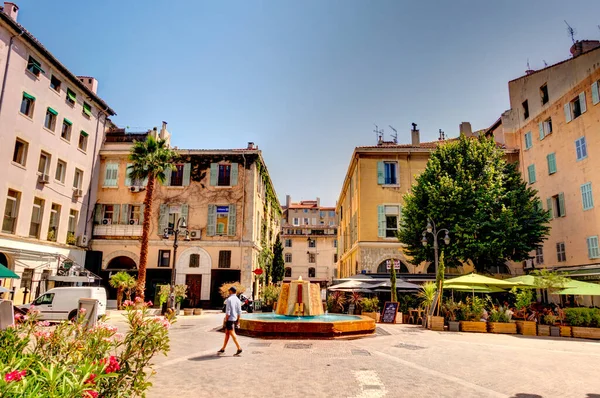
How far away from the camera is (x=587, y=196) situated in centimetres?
2253

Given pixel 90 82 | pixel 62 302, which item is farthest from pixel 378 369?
pixel 90 82

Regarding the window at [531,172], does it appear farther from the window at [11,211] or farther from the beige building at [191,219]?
the window at [11,211]

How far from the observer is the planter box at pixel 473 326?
16.7 metres

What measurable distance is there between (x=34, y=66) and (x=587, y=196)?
31651 mm

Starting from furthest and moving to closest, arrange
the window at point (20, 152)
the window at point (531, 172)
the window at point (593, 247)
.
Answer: the window at point (531, 172)
the window at point (20, 152)
the window at point (593, 247)

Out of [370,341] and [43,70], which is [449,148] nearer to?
[370,341]

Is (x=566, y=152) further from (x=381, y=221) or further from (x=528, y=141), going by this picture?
(x=381, y=221)

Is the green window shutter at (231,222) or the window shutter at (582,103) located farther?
the green window shutter at (231,222)

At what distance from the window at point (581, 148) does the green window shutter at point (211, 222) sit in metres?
24.0

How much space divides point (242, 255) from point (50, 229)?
12509 millimetres

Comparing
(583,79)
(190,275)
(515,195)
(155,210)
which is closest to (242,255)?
(190,275)

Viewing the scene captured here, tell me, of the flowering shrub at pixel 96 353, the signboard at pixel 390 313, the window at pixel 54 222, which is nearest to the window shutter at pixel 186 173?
the window at pixel 54 222

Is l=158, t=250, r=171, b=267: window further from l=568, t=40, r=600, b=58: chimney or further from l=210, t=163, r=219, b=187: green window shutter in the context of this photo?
l=568, t=40, r=600, b=58: chimney

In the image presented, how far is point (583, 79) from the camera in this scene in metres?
23.1
